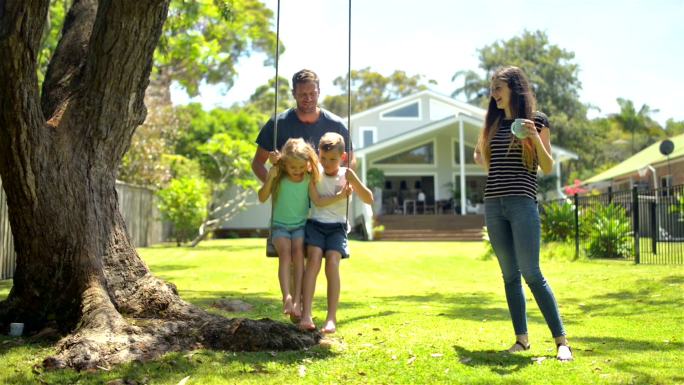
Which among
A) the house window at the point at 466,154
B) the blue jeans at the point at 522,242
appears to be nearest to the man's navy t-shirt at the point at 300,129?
the blue jeans at the point at 522,242

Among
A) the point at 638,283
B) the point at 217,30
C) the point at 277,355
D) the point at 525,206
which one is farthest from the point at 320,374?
the point at 217,30

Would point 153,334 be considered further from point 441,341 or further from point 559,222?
point 559,222

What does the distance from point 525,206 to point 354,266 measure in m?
8.83

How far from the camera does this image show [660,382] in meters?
3.63

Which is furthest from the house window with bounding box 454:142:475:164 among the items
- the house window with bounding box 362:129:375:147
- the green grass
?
the green grass

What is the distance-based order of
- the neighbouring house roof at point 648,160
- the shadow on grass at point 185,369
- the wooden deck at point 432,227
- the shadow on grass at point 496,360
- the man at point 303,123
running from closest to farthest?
1. the shadow on grass at point 185,369
2. the shadow on grass at point 496,360
3. the man at point 303,123
4. the wooden deck at point 432,227
5. the neighbouring house roof at point 648,160

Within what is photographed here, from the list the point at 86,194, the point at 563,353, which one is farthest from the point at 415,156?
the point at 563,353

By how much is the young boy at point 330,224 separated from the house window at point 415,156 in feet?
93.8

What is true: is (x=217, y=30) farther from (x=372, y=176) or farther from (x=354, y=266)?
(x=372, y=176)

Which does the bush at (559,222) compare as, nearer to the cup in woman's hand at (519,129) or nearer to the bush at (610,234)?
the bush at (610,234)

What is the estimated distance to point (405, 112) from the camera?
35250 mm

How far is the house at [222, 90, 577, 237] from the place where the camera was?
32.2m

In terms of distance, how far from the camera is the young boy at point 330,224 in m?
4.72

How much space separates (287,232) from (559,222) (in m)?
11.3
